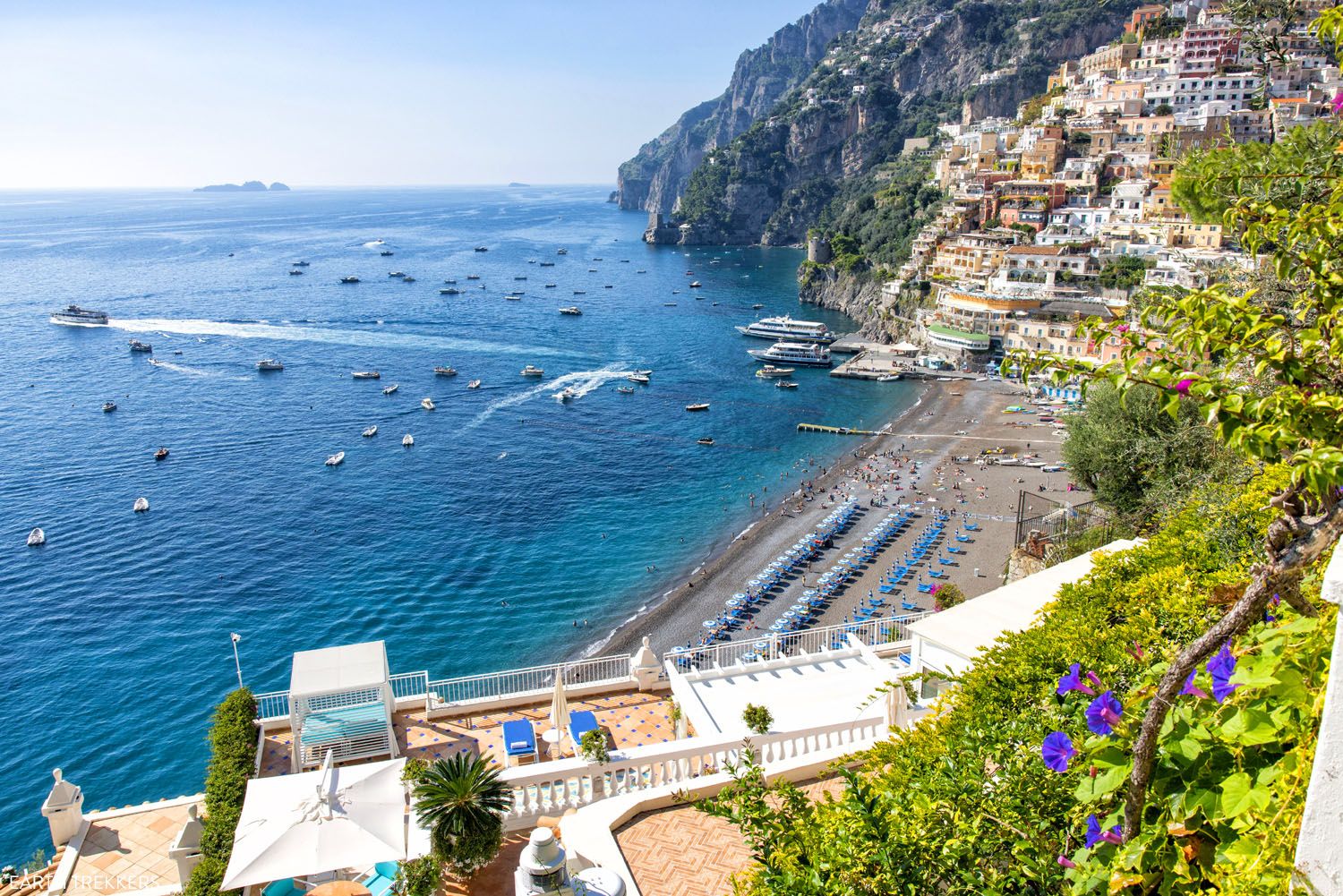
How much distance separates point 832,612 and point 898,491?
44.8 feet

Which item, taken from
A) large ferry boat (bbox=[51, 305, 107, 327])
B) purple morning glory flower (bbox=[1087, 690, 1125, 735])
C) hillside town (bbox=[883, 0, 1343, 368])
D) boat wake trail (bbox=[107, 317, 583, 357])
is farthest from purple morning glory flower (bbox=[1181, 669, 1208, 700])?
large ferry boat (bbox=[51, 305, 107, 327])

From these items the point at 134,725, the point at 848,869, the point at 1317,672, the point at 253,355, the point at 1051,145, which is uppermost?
the point at 1051,145

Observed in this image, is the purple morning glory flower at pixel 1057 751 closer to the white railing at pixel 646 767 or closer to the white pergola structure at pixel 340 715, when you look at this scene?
the white railing at pixel 646 767

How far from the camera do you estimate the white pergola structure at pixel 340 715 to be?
12648 mm

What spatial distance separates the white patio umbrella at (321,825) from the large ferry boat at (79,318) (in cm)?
9062

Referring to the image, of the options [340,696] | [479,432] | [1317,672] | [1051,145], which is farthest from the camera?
[1051,145]

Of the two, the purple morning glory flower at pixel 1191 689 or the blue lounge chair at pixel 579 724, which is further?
the blue lounge chair at pixel 579 724

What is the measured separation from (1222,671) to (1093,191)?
97.1 metres

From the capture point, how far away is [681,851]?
8203 mm

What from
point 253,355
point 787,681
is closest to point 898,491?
point 787,681

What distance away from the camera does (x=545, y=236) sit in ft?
587

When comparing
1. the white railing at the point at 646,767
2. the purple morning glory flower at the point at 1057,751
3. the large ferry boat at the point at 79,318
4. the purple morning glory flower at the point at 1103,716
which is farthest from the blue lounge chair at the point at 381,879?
the large ferry boat at the point at 79,318

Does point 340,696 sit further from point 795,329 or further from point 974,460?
point 795,329

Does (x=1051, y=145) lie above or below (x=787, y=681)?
above
